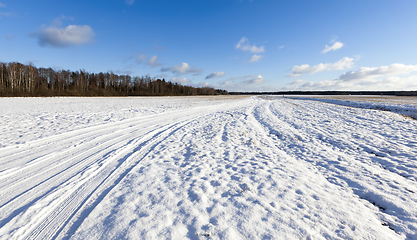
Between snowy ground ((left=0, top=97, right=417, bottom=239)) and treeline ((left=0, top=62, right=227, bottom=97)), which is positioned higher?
treeline ((left=0, top=62, right=227, bottom=97))

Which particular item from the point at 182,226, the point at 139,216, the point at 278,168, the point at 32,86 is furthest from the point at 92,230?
the point at 32,86

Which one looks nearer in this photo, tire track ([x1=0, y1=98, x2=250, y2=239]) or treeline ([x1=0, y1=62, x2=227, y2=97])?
tire track ([x1=0, y1=98, x2=250, y2=239])

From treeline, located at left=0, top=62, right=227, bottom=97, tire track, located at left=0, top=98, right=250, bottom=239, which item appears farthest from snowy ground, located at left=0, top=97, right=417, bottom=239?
treeline, located at left=0, top=62, right=227, bottom=97

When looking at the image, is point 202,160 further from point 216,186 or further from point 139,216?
point 139,216

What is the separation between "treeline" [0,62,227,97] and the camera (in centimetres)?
5003

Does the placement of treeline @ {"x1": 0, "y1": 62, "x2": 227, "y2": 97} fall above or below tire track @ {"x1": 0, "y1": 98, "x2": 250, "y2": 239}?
above

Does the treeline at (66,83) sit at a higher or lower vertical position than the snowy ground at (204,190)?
higher

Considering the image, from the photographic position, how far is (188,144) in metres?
7.31

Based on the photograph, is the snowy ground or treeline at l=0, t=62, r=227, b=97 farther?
treeline at l=0, t=62, r=227, b=97

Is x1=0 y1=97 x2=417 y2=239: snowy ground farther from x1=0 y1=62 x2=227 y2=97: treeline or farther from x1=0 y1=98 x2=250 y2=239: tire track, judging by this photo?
x1=0 y1=62 x2=227 y2=97: treeline

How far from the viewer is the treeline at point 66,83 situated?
1970 inches

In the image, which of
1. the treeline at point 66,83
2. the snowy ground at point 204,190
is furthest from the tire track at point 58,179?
the treeline at point 66,83

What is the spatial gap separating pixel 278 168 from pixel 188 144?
379cm

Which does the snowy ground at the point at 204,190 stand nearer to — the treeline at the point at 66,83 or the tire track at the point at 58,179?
the tire track at the point at 58,179
